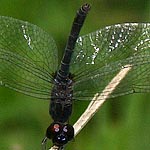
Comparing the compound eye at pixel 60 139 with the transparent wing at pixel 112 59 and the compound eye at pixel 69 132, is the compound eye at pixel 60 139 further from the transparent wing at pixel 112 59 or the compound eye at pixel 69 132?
the transparent wing at pixel 112 59

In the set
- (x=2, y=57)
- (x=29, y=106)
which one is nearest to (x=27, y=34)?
(x=2, y=57)

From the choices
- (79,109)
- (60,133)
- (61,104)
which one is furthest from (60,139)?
(79,109)

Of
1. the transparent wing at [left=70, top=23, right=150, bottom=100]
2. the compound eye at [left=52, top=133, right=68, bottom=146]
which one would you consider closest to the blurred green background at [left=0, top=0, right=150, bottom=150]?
the transparent wing at [left=70, top=23, right=150, bottom=100]

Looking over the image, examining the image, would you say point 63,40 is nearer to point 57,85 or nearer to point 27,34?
point 27,34

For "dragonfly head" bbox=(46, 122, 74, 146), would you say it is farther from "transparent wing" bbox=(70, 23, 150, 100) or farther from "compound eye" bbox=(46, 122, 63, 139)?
"transparent wing" bbox=(70, 23, 150, 100)

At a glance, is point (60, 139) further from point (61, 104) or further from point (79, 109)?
point (79, 109)

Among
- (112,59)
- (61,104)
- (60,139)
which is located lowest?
(60,139)

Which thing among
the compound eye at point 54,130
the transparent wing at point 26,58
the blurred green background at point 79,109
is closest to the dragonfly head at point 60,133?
the compound eye at point 54,130
